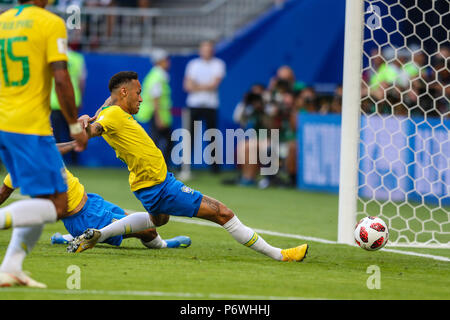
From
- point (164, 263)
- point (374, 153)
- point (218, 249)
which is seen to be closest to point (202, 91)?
point (374, 153)

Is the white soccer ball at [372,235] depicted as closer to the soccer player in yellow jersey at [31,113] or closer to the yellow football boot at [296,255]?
the yellow football boot at [296,255]

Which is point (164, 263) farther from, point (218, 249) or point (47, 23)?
point (47, 23)

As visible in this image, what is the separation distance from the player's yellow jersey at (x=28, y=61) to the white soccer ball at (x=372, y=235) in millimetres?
3136

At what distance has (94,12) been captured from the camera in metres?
18.3

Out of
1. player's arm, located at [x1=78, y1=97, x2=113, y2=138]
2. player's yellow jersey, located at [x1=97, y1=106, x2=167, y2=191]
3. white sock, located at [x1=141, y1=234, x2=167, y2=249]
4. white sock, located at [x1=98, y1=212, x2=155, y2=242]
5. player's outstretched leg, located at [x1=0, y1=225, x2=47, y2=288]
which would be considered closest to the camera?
player's outstretched leg, located at [x1=0, y1=225, x2=47, y2=288]

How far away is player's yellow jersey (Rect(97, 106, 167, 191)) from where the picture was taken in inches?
275

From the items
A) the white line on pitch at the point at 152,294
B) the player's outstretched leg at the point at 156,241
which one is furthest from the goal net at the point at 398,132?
the white line on pitch at the point at 152,294

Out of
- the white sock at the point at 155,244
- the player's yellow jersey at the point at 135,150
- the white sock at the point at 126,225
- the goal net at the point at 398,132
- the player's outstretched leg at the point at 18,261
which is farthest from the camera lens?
the goal net at the point at 398,132

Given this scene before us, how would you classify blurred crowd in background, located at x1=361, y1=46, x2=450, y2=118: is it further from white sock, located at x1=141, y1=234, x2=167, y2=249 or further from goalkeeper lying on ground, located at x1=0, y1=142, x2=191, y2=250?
goalkeeper lying on ground, located at x1=0, y1=142, x2=191, y2=250

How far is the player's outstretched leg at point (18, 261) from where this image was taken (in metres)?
5.56

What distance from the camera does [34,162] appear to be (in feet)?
17.9

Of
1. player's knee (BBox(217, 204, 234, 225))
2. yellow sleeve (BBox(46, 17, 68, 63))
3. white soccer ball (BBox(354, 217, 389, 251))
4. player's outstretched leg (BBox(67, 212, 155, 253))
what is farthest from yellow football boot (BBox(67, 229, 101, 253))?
white soccer ball (BBox(354, 217, 389, 251))

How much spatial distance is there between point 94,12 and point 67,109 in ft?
43.5

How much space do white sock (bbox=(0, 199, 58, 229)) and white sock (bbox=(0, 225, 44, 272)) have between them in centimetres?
13
